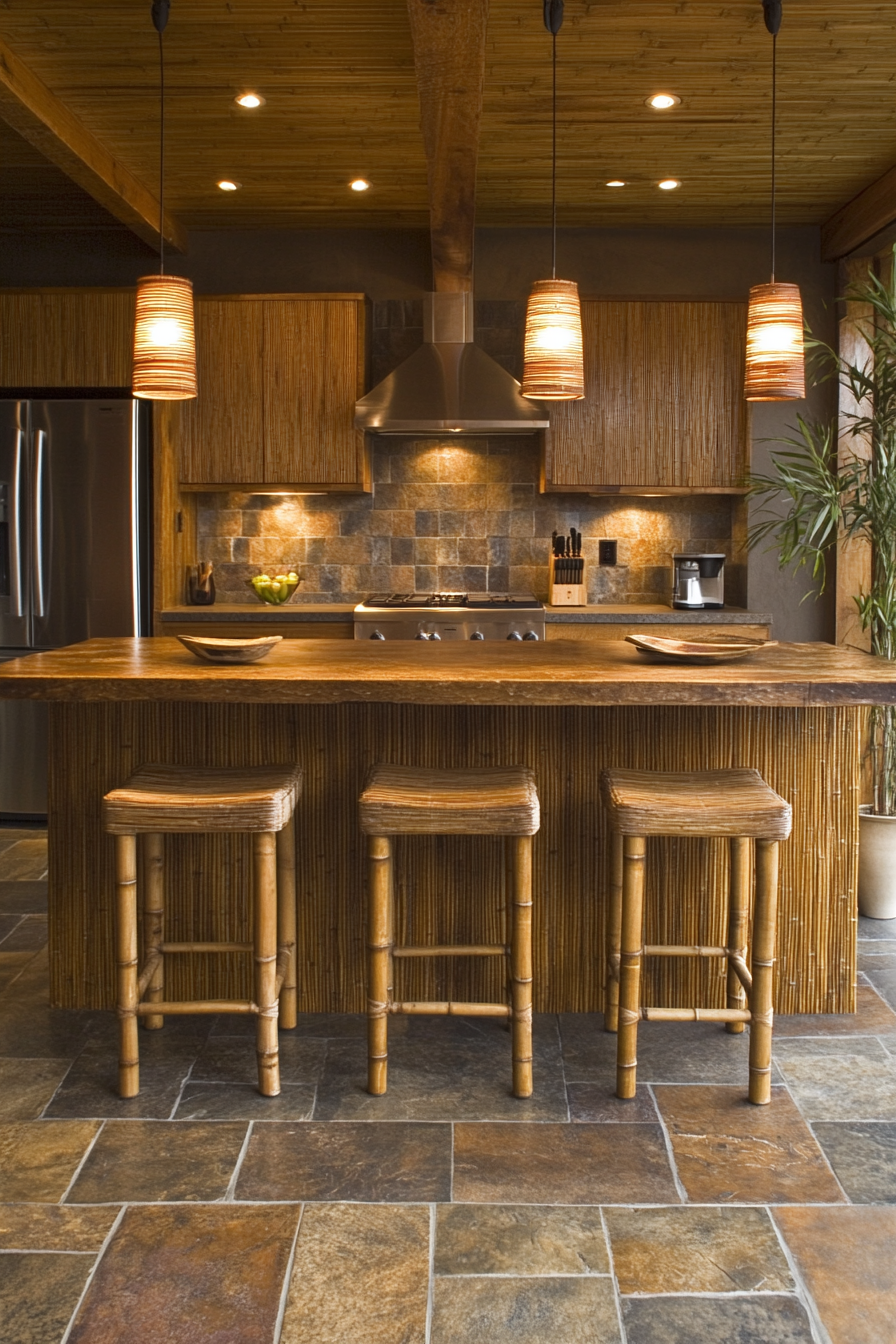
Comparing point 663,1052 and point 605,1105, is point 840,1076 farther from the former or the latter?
point 605,1105

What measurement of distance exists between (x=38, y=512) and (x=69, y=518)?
144 millimetres

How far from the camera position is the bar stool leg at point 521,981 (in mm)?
2674

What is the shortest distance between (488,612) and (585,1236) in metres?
3.33

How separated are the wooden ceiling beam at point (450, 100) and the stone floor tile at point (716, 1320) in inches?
108

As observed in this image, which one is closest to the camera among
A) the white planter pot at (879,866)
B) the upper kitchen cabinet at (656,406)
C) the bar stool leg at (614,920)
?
the bar stool leg at (614,920)

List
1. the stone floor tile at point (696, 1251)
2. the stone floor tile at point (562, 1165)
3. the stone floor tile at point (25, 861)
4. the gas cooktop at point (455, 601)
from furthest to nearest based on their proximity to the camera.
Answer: the gas cooktop at point (455, 601), the stone floor tile at point (25, 861), the stone floor tile at point (562, 1165), the stone floor tile at point (696, 1251)

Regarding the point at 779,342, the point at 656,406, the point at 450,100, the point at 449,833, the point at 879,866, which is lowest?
the point at 879,866

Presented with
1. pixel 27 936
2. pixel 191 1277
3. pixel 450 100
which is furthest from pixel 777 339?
pixel 27 936

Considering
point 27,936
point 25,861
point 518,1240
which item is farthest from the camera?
point 25,861

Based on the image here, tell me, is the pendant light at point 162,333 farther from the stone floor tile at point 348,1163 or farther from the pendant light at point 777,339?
the stone floor tile at point 348,1163

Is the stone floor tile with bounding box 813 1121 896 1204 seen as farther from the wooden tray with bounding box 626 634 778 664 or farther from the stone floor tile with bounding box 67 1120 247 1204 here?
the stone floor tile with bounding box 67 1120 247 1204

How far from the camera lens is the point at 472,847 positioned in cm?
311

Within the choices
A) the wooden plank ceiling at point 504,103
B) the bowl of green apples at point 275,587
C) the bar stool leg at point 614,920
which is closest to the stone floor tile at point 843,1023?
the bar stool leg at point 614,920

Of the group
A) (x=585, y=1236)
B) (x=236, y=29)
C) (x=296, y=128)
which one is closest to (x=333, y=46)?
(x=236, y=29)
